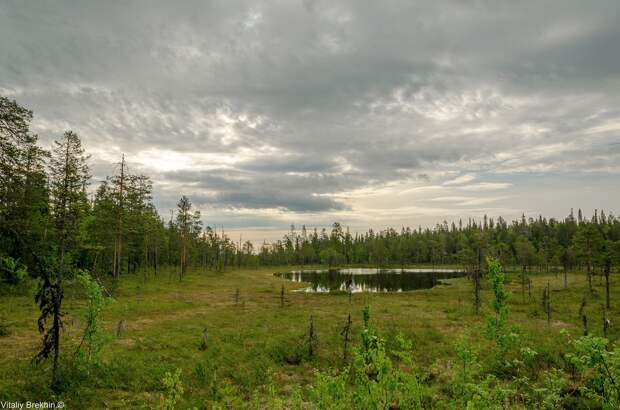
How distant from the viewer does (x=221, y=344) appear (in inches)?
765

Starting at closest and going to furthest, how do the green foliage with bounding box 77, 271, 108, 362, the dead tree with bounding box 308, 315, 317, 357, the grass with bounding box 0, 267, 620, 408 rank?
the grass with bounding box 0, 267, 620, 408 → the green foliage with bounding box 77, 271, 108, 362 → the dead tree with bounding box 308, 315, 317, 357

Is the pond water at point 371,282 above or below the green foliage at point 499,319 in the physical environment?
below

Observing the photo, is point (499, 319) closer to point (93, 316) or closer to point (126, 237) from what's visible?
point (93, 316)

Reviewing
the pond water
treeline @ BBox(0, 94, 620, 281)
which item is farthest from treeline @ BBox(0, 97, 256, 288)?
the pond water

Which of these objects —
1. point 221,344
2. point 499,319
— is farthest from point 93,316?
point 499,319

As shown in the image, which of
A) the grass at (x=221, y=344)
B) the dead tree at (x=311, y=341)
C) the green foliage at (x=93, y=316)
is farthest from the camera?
the dead tree at (x=311, y=341)

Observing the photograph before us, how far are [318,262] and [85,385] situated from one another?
482ft

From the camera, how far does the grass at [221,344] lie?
1282 centimetres

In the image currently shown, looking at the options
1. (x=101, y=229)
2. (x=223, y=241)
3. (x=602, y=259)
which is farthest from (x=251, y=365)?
(x=223, y=241)

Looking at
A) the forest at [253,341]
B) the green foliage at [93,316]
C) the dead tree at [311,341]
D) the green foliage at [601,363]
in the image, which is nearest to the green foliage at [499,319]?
the forest at [253,341]

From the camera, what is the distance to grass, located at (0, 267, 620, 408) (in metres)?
12.8

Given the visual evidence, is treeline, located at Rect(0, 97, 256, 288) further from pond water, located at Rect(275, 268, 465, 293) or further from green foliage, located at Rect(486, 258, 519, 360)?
pond water, located at Rect(275, 268, 465, 293)

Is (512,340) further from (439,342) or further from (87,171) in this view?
(87,171)

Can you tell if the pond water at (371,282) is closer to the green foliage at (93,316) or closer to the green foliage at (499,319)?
the green foliage at (93,316)
